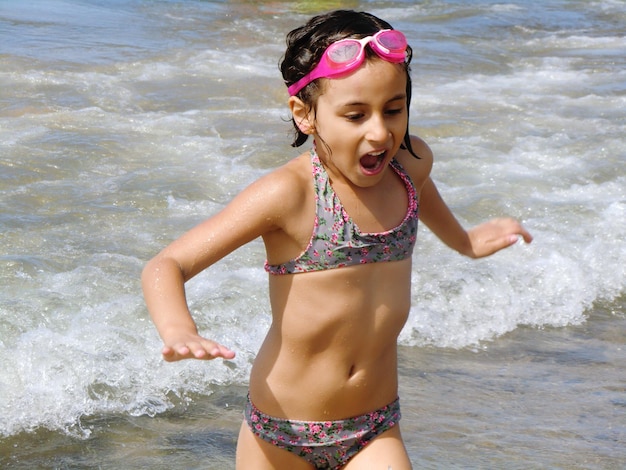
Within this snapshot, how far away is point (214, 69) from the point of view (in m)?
11.1

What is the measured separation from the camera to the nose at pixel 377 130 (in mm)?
2717

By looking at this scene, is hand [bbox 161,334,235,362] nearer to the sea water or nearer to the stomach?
the stomach

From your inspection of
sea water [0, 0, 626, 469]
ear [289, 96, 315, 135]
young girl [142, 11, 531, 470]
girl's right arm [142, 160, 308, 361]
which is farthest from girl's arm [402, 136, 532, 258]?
sea water [0, 0, 626, 469]

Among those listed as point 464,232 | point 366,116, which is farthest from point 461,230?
point 366,116

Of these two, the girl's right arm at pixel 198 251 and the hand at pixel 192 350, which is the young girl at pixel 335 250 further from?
the hand at pixel 192 350

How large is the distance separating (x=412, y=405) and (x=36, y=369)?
1638mm

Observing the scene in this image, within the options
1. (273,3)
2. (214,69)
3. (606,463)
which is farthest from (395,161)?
(273,3)

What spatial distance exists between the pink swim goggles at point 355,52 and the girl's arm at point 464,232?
61cm

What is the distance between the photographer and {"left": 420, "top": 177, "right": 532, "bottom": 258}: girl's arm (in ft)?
10.8

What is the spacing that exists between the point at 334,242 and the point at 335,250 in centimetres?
2

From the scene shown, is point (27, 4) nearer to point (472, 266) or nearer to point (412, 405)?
point (472, 266)

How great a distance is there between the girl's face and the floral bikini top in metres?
0.10

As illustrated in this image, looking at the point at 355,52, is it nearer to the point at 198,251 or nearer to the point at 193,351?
the point at 198,251

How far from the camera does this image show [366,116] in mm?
2762
